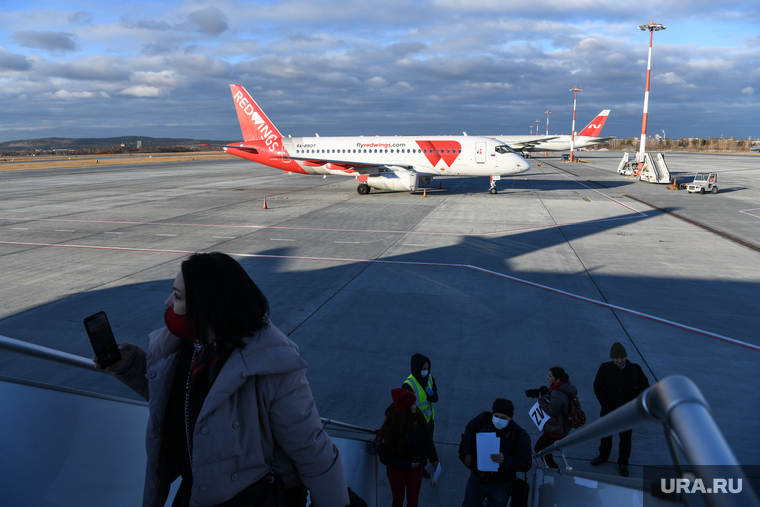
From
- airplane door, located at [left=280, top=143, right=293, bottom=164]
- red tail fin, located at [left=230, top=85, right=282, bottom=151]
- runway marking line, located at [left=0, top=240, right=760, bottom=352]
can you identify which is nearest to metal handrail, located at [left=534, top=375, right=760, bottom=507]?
runway marking line, located at [left=0, top=240, right=760, bottom=352]

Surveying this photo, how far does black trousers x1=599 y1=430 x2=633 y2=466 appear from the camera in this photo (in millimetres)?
5156

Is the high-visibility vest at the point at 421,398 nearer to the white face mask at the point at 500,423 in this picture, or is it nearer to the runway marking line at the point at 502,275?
the white face mask at the point at 500,423

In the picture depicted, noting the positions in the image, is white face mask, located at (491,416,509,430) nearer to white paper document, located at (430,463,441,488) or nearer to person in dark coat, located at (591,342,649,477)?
white paper document, located at (430,463,441,488)

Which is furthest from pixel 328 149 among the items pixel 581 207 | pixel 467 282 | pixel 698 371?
pixel 698 371

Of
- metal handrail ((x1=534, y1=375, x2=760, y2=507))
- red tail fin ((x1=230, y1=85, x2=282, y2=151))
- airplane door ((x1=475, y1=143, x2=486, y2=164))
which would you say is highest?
red tail fin ((x1=230, y1=85, x2=282, y2=151))

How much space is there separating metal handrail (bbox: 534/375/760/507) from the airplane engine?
2628 cm

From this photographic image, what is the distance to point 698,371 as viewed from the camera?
7.20 m

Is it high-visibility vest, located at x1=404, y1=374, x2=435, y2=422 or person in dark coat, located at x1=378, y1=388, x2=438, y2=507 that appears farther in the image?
high-visibility vest, located at x1=404, y1=374, x2=435, y2=422

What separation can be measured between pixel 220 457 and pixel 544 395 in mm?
4108

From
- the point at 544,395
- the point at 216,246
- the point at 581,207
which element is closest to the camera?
the point at 544,395

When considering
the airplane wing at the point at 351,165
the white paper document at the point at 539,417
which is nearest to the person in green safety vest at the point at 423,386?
the white paper document at the point at 539,417

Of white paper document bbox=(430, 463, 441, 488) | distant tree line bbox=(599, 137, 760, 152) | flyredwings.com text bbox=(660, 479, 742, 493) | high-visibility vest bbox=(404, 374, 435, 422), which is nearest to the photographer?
flyredwings.com text bbox=(660, 479, 742, 493)

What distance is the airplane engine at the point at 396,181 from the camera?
27406 mm

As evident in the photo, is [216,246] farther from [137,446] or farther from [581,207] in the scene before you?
[581,207]
